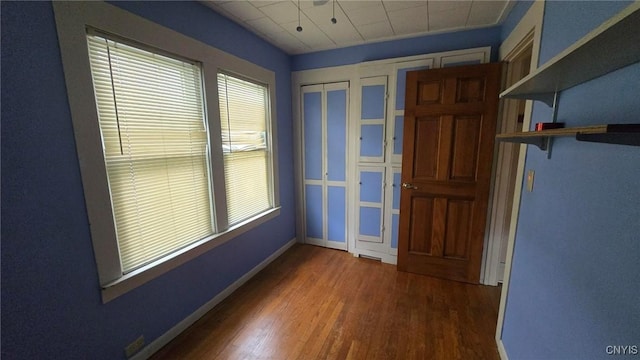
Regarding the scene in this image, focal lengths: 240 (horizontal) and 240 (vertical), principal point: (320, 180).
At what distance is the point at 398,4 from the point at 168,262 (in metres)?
2.71

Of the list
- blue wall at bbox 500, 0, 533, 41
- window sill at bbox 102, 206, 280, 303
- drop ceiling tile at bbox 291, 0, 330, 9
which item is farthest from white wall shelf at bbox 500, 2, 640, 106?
window sill at bbox 102, 206, 280, 303

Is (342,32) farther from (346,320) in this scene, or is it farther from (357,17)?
(346,320)

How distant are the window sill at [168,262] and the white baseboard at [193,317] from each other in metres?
0.48

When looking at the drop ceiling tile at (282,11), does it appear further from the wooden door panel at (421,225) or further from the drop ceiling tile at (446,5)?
the wooden door panel at (421,225)

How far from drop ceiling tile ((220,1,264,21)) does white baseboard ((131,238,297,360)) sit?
2493 mm

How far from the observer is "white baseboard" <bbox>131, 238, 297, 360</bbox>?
1658 millimetres

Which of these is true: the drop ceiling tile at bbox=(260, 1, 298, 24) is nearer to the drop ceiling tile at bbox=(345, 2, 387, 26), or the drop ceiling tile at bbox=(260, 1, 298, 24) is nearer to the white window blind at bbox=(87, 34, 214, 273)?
the drop ceiling tile at bbox=(345, 2, 387, 26)

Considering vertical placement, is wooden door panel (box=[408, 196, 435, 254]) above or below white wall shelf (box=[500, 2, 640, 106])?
below

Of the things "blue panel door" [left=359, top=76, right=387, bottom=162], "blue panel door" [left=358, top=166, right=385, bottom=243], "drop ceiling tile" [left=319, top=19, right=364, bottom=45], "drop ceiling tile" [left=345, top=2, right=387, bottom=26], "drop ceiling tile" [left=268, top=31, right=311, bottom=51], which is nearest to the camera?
"drop ceiling tile" [left=345, top=2, right=387, bottom=26]

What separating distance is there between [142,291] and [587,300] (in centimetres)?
230

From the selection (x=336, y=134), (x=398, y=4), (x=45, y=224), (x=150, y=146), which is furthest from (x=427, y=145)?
(x=45, y=224)

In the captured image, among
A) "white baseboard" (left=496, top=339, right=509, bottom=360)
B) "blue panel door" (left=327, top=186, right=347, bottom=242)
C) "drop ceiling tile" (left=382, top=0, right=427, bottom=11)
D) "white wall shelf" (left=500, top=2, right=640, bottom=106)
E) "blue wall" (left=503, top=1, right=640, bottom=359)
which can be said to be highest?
"drop ceiling tile" (left=382, top=0, right=427, bottom=11)

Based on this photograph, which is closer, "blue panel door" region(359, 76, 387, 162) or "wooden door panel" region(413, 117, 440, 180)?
"wooden door panel" region(413, 117, 440, 180)

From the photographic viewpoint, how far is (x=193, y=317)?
6.48 feet
